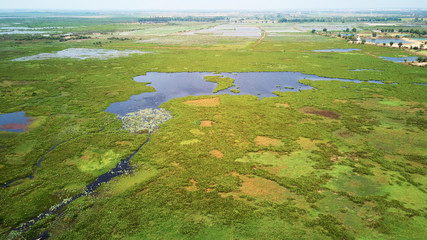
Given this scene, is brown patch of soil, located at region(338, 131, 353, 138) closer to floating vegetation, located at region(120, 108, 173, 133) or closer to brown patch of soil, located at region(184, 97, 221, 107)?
brown patch of soil, located at region(184, 97, 221, 107)

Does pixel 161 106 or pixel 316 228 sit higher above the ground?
pixel 161 106

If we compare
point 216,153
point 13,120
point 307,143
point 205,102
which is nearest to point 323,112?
point 307,143

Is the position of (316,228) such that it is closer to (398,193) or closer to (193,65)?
(398,193)

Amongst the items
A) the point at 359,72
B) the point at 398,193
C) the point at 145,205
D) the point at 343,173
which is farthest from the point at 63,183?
the point at 359,72

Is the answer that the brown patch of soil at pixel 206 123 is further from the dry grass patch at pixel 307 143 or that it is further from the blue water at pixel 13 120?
→ the blue water at pixel 13 120

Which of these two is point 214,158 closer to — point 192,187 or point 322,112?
point 192,187

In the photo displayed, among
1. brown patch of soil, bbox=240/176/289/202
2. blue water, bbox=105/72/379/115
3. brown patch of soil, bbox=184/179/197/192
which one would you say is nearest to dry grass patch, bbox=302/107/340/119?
blue water, bbox=105/72/379/115
